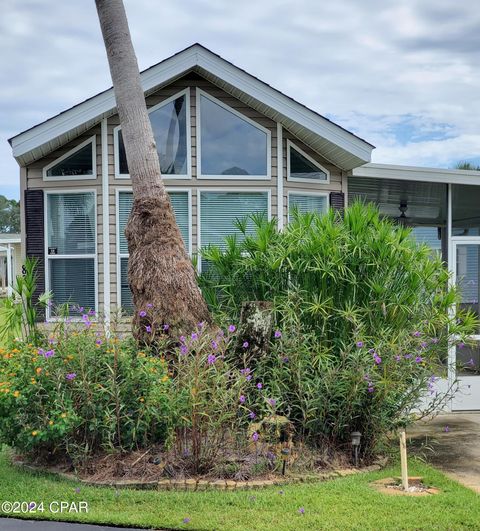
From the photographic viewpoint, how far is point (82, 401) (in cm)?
459

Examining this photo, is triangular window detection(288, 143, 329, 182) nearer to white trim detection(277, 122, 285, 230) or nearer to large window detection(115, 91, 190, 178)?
white trim detection(277, 122, 285, 230)

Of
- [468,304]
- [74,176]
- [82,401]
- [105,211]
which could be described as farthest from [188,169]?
[468,304]

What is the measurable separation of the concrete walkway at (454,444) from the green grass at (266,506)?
579 mm

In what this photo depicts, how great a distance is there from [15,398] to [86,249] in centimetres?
331

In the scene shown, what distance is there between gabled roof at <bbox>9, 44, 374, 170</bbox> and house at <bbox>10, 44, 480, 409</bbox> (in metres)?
0.02

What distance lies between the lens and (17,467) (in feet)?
16.0

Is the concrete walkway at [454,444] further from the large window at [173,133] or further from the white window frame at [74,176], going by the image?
the white window frame at [74,176]

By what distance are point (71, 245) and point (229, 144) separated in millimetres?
2468

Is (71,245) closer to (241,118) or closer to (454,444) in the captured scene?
(241,118)

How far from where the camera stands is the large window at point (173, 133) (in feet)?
25.0

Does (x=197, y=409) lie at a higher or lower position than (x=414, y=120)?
lower

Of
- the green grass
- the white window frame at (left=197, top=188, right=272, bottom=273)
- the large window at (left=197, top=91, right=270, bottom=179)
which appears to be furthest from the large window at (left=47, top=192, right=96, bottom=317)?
the green grass

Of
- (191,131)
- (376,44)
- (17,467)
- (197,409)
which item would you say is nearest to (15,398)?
(17,467)

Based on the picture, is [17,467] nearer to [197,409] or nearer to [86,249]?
[197,409]
